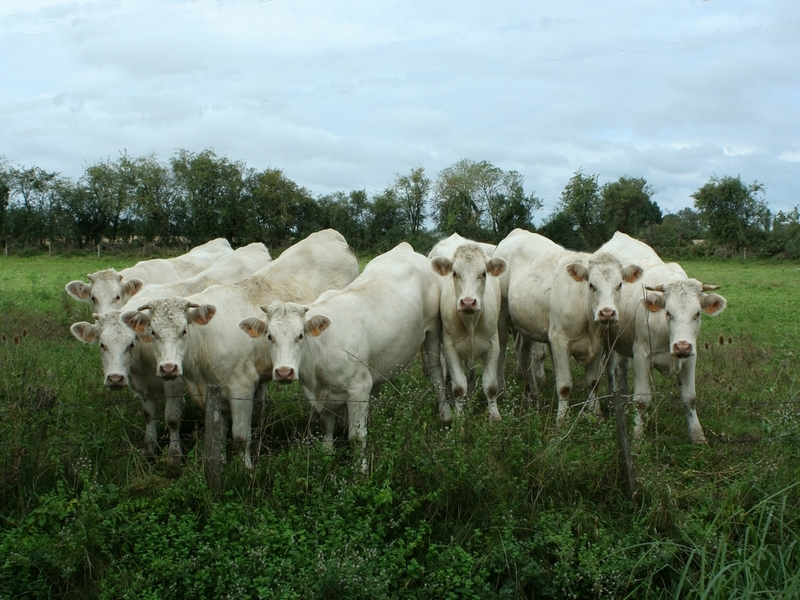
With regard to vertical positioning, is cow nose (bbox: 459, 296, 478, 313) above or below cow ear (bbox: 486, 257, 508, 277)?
below

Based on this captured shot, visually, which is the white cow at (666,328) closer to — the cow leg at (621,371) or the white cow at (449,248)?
the cow leg at (621,371)

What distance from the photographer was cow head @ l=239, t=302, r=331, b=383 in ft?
22.0

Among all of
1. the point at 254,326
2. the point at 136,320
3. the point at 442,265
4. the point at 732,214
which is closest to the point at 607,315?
the point at 442,265

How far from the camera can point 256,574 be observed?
198 inches

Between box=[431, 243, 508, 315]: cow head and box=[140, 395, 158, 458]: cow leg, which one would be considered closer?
box=[140, 395, 158, 458]: cow leg

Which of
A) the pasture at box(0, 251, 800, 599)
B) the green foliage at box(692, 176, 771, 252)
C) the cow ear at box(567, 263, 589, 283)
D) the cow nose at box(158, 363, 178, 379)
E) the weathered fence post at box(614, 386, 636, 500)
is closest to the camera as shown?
the pasture at box(0, 251, 800, 599)

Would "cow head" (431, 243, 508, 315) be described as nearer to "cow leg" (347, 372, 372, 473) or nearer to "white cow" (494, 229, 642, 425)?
"white cow" (494, 229, 642, 425)

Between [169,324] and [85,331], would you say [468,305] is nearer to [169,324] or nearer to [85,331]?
[169,324]

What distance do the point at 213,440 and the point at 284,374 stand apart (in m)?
0.95

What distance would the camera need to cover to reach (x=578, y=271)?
8.32 metres

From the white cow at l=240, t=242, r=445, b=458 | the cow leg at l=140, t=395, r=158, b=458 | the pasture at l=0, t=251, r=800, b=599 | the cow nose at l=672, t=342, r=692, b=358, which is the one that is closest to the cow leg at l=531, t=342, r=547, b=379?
the white cow at l=240, t=242, r=445, b=458

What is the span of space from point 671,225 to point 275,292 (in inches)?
1634

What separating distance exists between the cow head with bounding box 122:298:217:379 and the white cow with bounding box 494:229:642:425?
11.4 ft

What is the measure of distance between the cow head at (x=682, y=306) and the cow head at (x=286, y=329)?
3.33 meters
